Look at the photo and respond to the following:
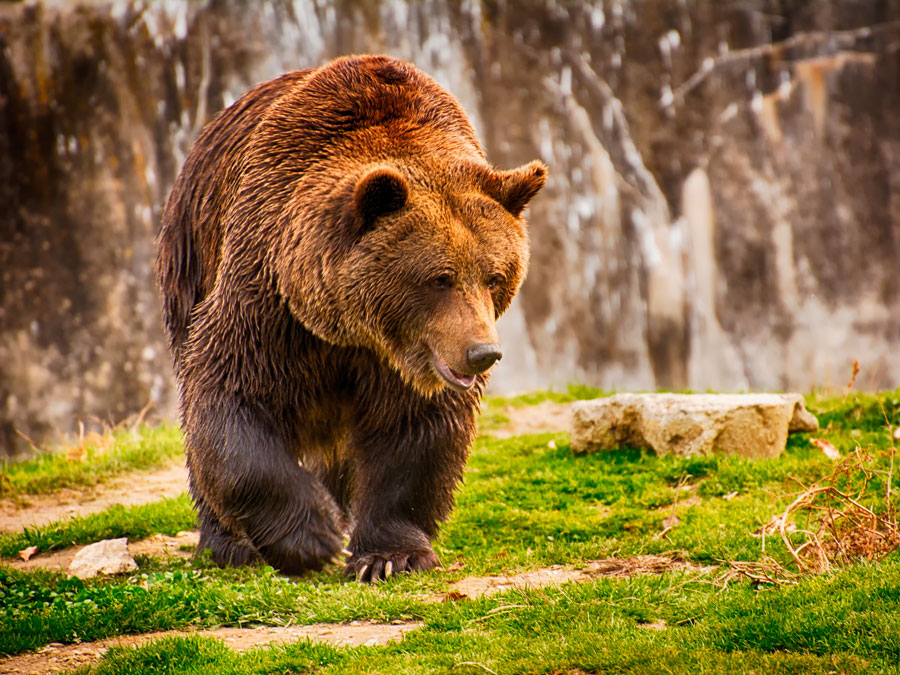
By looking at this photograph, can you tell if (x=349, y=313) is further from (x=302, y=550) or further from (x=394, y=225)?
(x=302, y=550)

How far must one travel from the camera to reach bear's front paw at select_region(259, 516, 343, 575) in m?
5.88

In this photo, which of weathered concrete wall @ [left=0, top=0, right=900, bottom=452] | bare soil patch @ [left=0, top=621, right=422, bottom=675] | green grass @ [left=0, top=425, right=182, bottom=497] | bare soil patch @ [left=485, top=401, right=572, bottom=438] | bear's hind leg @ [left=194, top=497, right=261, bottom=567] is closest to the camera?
bare soil patch @ [left=0, top=621, right=422, bottom=675]

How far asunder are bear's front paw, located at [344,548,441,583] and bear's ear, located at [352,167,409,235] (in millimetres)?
1842

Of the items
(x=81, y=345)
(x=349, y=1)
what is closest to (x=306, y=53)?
(x=349, y=1)

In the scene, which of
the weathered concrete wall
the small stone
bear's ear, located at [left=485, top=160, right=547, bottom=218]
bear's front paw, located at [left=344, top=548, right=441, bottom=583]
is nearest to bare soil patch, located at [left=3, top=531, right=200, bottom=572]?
the small stone

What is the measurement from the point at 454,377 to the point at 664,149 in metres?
10.0

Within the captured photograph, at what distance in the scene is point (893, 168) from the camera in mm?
14328

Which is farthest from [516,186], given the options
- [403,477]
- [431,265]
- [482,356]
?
[403,477]

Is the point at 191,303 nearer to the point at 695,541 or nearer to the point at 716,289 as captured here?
the point at 695,541

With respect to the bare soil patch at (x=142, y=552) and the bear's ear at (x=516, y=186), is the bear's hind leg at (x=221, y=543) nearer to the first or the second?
the bare soil patch at (x=142, y=552)

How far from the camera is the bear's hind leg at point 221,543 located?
6258 mm

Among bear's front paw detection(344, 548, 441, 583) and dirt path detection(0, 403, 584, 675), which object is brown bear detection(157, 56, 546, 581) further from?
dirt path detection(0, 403, 584, 675)

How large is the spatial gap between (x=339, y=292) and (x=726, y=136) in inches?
405

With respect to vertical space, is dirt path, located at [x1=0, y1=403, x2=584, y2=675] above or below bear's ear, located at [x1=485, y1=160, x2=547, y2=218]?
below
